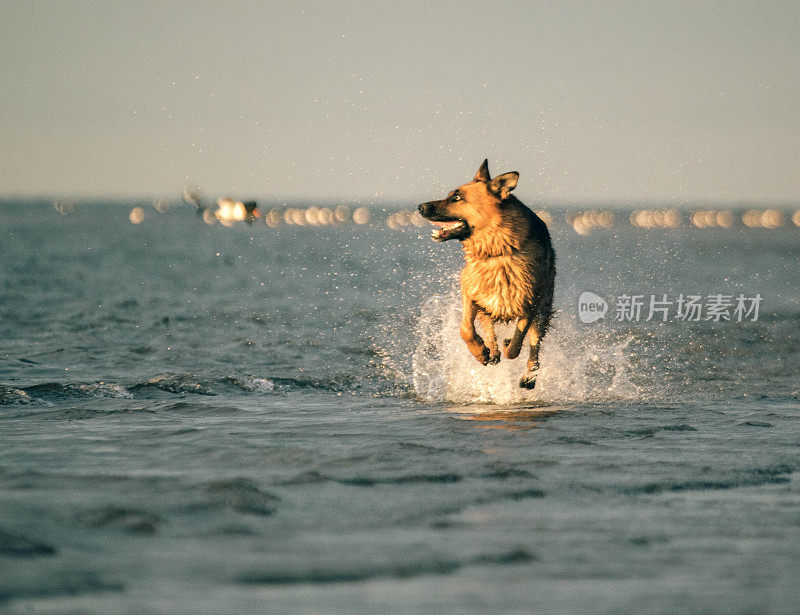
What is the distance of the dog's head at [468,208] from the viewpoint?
9.52 metres

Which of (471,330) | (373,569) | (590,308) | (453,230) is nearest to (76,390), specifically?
(471,330)

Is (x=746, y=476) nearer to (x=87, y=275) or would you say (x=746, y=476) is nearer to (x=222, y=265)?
(x=87, y=275)

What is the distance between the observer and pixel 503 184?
370 inches

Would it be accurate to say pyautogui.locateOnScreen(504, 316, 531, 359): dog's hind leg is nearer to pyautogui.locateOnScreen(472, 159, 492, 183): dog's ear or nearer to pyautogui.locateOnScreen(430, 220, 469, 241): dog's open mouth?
pyautogui.locateOnScreen(430, 220, 469, 241): dog's open mouth

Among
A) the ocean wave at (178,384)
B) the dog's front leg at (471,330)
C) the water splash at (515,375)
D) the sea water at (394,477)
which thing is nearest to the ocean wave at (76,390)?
the sea water at (394,477)

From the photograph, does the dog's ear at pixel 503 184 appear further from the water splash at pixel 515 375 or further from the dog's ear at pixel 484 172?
the water splash at pixel 515 375

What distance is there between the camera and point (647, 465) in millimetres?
6855

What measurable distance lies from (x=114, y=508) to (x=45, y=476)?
3.37ft

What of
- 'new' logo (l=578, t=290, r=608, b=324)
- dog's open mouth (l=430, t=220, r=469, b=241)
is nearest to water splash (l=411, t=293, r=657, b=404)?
dog's open mouth (l=430, t=220, r=469, b=241)

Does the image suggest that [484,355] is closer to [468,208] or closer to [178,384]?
[468,208]

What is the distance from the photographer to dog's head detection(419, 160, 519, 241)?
9523 mm

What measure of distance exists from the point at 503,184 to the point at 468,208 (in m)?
0.42

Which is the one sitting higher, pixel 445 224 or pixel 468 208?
pixel 468 208

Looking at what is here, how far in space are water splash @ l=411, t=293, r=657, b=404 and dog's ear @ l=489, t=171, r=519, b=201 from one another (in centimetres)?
199
